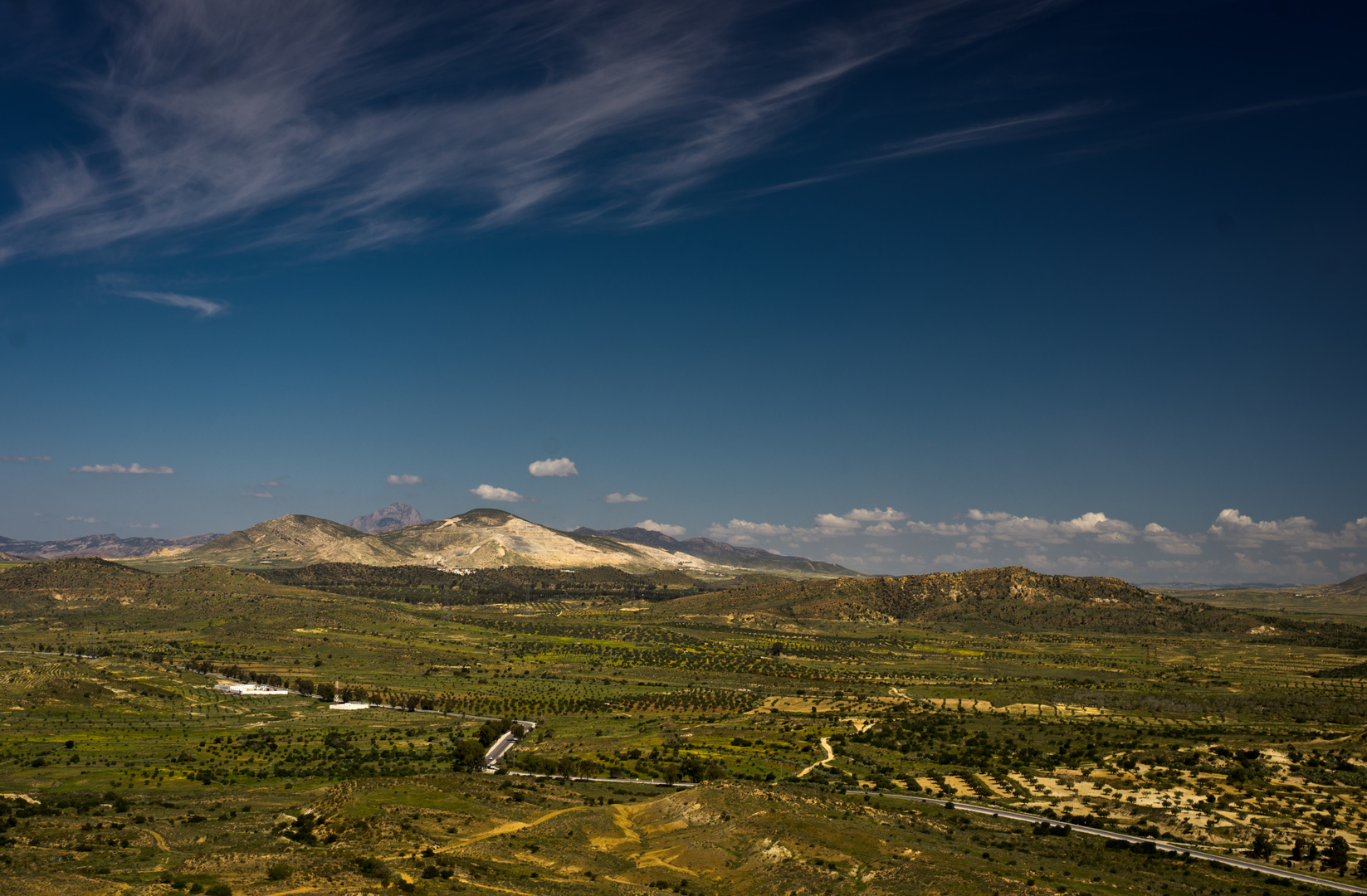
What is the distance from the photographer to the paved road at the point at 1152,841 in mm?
57844

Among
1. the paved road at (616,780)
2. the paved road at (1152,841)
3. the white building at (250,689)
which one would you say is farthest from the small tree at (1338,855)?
the white building at (250,689)

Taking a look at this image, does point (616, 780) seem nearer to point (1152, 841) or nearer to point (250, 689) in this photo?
point (1152, 841)

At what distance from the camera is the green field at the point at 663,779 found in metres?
53.9

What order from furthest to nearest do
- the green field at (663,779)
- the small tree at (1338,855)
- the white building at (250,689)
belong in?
1. the white building at (250,689)
2. the small tree at (1338,855)
3. the green field at (663,779)

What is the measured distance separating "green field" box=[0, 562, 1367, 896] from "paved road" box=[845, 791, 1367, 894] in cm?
189

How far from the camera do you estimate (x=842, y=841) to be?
5841cm

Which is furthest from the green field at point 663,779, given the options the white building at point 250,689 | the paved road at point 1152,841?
the white building at point 250,689

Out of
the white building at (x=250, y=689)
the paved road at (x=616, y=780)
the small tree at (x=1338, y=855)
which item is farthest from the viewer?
the white building at (x=250, y=689)

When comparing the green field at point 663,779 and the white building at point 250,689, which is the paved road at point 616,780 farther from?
the white building at point 250,689

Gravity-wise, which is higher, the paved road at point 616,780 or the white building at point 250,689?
the paved road at point 616,780

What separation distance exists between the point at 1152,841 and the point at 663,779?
1683 inches

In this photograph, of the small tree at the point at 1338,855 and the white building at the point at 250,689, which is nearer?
the small tree at the point at 1338,855

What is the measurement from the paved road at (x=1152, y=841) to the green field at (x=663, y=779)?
189 centimetres

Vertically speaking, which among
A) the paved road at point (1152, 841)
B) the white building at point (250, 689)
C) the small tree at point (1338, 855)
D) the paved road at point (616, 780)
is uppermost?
the small tree at point (1338, 855)
